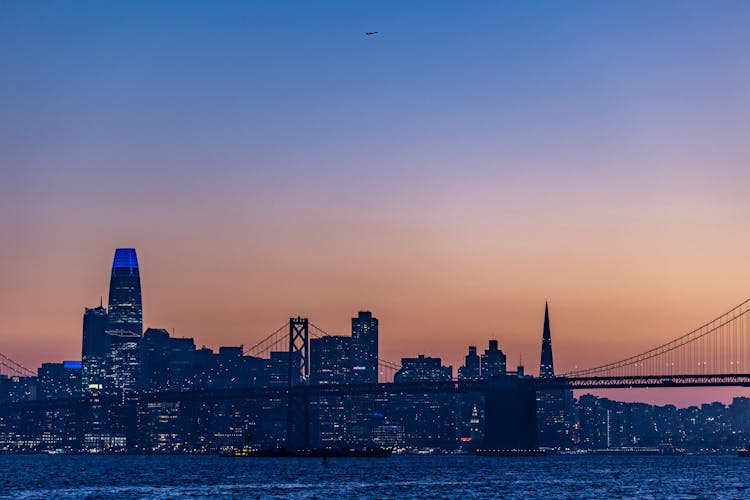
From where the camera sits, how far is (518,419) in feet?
614

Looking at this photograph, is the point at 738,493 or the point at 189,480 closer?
the point at 738,493

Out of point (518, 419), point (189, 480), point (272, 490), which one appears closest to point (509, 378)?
point (518, 419)

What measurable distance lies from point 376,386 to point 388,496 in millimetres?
95704

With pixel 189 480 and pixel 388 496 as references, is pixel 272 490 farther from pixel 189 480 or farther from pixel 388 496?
pixel 189 480

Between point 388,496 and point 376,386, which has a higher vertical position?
point 376,386

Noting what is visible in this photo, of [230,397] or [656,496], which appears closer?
[656,496]

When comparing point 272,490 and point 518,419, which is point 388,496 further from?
point 518,419

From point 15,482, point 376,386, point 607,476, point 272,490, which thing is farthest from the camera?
point 376,386

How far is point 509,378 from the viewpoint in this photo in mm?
184625

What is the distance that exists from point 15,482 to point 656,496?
55085 mm

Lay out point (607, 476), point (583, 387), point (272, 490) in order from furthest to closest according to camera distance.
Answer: point (583, 387) → point (607, 476) → point (272, 490)

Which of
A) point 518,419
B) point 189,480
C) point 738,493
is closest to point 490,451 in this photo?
point 518,419

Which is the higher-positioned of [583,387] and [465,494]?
[583,387]

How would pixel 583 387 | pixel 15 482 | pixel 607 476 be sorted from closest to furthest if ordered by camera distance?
pixel 15 482
pixel 607 476
pixel 583 387
